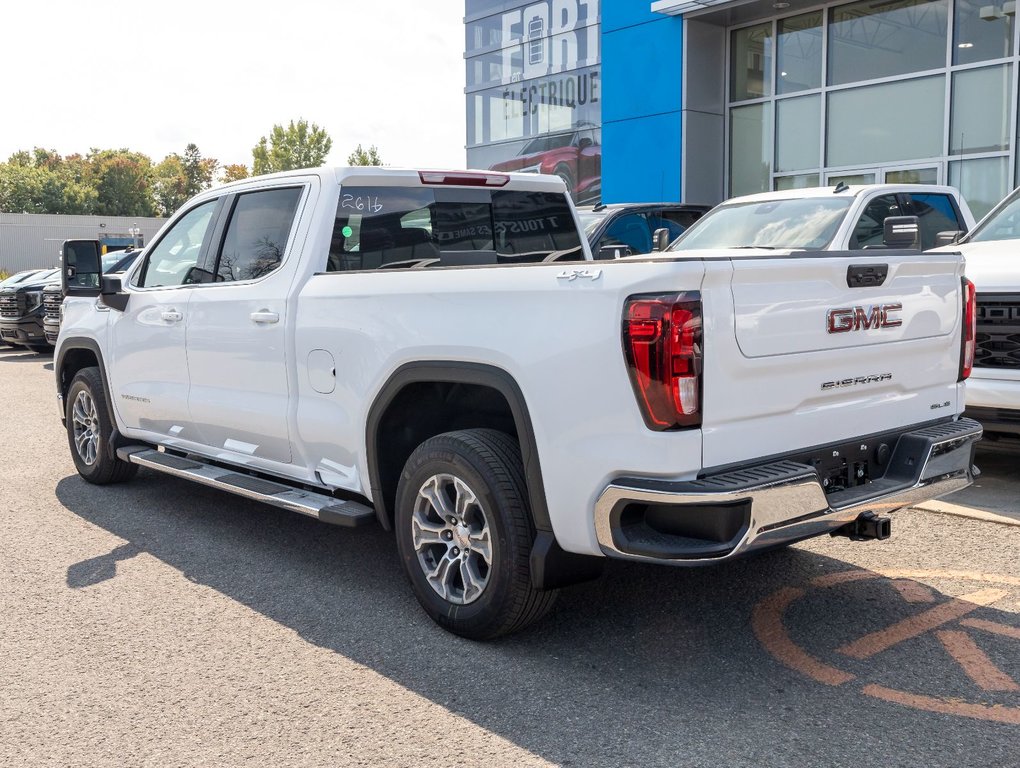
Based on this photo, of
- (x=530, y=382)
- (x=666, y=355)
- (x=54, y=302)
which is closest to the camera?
(x=666, y=355)

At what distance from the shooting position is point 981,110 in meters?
14.4

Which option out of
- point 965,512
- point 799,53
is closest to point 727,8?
point 799,53

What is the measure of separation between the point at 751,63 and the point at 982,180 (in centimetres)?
468

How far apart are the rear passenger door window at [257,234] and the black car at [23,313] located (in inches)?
537

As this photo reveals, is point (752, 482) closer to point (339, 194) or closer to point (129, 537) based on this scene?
point (339, 194)

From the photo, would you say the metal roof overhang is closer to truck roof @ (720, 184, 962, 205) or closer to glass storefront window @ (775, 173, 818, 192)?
glass storefront window @ (775, 173, 818, 192)

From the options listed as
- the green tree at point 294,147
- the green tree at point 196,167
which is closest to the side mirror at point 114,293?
the green tree at point 294,147

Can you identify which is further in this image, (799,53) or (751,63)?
(751,63)

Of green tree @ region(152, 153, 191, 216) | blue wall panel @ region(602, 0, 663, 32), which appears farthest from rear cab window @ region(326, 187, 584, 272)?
green tree @ region(152, 153, 191, 216)

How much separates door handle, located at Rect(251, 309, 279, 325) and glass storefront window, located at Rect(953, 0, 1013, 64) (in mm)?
12536

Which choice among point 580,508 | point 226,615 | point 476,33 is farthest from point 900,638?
point 476,33

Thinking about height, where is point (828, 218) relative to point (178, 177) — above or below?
below

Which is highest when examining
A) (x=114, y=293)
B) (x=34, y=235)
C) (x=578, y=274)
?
(x=34, y=235)

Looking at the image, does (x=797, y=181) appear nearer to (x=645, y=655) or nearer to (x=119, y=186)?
(x=645, y=655)
